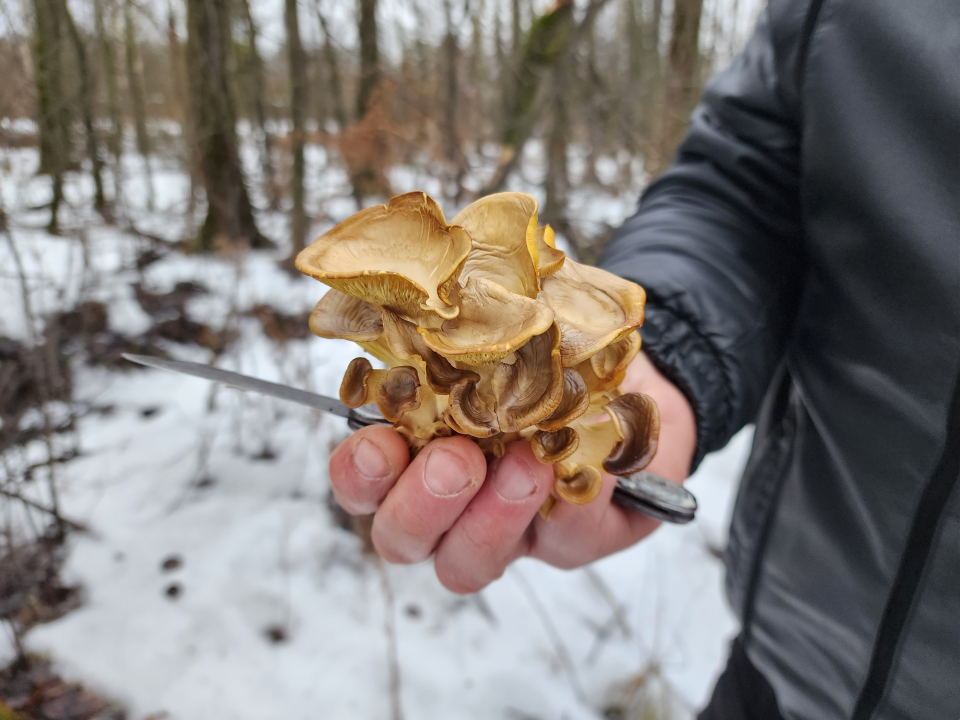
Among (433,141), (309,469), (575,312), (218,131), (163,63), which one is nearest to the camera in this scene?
(575,312)

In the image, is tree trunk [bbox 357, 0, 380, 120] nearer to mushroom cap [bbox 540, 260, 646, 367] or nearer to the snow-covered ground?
the snow-covered ground

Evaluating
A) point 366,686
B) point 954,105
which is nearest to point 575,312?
point 954,105

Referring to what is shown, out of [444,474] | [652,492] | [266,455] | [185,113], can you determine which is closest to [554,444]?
[444,474]

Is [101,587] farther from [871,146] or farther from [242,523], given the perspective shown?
[871,146]

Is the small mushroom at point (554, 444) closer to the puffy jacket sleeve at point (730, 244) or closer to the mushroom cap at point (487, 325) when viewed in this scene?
the mushroom cap at point (487, 325)

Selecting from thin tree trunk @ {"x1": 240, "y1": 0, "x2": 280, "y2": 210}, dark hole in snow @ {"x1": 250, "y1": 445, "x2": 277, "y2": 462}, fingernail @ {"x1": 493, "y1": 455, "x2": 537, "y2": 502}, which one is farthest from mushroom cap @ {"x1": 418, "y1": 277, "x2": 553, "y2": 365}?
thin tree trunk @ {"x1": 240, "y1": 0, "x2": 280, "y2": 210}

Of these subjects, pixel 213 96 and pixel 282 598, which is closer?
pixel 282 598

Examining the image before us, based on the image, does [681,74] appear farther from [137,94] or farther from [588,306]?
[588,306]
